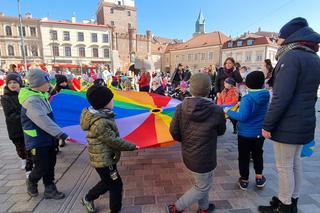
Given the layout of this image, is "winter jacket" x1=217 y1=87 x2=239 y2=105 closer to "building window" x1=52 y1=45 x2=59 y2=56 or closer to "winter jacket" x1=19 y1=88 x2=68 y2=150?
"winter jacket" x1=19 y1=88 x2=68 y2=150

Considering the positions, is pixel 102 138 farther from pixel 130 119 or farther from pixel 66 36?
pixel 66 36

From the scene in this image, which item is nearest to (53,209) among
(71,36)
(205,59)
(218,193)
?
(218,193)

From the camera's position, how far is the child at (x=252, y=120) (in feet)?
8.73

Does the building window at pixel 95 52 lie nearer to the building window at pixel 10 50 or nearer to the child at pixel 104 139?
the building window at pixel 10 50

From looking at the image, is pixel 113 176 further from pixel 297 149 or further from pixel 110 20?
pixel 110 20

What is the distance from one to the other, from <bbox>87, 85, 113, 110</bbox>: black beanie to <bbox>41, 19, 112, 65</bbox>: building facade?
1653 inches

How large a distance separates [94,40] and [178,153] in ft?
142

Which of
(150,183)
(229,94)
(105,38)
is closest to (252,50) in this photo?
(105,38)

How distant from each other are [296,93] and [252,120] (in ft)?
2.60

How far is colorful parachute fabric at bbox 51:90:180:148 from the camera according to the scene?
3.25 meters

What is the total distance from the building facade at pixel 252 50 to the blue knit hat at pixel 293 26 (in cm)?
3719

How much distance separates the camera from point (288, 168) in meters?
2.22

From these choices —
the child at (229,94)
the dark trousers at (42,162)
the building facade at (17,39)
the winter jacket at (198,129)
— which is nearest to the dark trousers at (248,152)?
the winter jacket at (198,129)

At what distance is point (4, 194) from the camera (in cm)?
286
